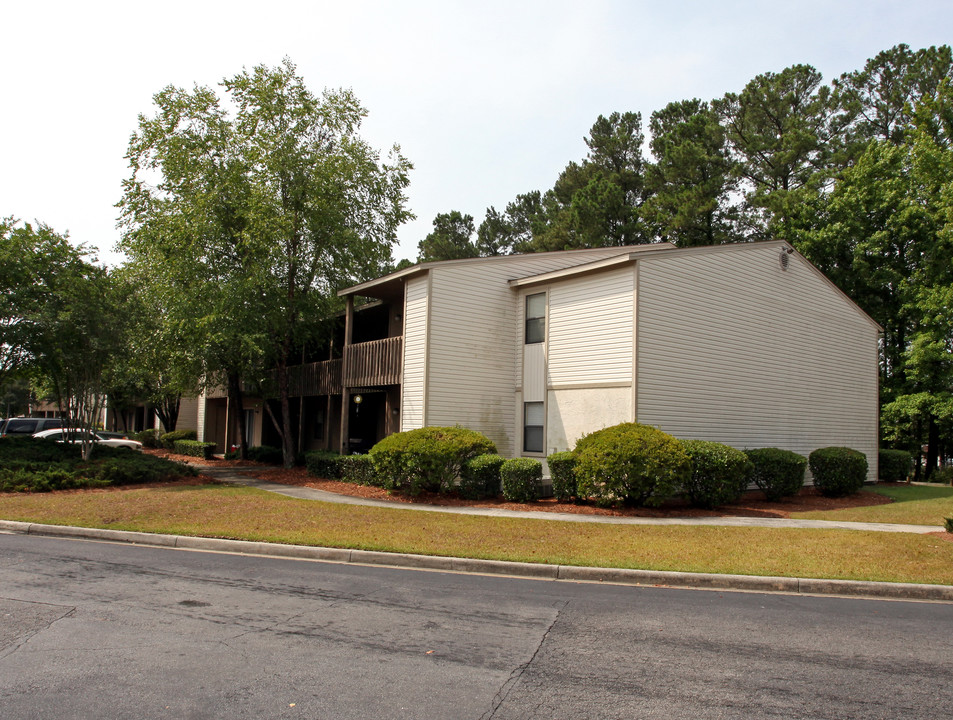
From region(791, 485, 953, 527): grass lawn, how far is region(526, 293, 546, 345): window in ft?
27.9

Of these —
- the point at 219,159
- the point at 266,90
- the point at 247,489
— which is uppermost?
the point at 266,90

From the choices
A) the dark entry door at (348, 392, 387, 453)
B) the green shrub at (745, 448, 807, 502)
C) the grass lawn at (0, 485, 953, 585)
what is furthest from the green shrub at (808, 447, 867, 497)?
the dark entry door at (348, 392, 387, 453)

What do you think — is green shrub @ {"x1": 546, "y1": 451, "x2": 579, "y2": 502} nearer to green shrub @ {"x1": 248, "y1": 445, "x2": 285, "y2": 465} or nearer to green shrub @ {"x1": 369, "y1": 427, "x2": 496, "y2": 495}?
green shrub @ {"x1": 369, "y1": 427, "x2": 496, "y2": 495}

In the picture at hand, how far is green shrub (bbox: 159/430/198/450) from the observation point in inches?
1528

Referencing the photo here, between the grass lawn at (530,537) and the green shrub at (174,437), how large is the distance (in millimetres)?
23697

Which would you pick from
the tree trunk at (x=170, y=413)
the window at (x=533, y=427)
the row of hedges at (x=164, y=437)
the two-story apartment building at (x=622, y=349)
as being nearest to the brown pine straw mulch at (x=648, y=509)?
the two-story apartment building at (x=622, y=349)

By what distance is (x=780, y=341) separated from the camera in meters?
21.5

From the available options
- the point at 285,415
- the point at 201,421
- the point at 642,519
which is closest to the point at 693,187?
the point at 285,415

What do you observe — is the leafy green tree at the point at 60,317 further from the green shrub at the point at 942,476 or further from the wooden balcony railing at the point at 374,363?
the green shrub at the point at 942,476

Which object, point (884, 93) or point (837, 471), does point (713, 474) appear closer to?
point (837, 471)

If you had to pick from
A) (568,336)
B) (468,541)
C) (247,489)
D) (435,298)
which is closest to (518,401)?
(568,336)

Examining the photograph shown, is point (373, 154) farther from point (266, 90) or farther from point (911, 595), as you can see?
point (911, 595)

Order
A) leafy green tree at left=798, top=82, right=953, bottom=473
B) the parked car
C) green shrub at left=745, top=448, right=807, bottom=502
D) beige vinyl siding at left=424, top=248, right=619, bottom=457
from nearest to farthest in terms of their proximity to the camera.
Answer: green shrub at left=745, top=448, right=807, bottom=502 → beige vinyl siding at left=424, top=248, right=619, bottom=457 → leafy green tree at left=798, top=82, right=953, bottom=473 → the parked car

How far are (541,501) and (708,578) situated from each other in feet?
25.7
